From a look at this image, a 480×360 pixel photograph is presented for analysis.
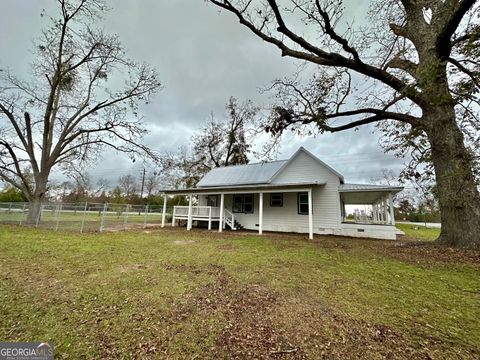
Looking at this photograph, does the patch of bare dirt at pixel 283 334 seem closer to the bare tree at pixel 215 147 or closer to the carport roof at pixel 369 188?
the carport roof at pixel 369 188

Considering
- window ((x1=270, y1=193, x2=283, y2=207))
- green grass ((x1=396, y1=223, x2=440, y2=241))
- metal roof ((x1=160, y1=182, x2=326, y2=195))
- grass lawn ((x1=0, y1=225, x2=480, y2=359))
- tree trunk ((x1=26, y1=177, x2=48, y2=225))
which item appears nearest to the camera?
grass lawn ((x1=0, y1=225, x2=480, y2=359))

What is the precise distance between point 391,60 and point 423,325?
33.0ft

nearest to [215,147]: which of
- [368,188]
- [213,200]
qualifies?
[213,200]

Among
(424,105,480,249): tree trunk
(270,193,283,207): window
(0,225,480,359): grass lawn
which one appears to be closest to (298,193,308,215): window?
(270,193,283,207): window

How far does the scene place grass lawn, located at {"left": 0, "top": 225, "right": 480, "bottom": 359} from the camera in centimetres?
250

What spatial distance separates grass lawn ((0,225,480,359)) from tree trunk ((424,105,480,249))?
86cm

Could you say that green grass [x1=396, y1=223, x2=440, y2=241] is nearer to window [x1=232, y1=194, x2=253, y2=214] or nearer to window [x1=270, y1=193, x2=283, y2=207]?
window [x1=270, y1=193, x2=283, y2=207]

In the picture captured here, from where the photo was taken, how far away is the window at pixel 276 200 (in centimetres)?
1516

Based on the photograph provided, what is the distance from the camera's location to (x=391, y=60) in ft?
29.6

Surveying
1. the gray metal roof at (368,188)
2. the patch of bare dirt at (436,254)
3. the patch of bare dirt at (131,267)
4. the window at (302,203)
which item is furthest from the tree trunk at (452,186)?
the patch of bare dirt at (131,267)

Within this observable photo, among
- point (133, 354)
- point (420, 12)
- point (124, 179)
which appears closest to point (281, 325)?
point (133, 354)

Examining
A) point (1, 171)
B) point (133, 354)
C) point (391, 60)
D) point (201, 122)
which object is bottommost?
point (133, 354)

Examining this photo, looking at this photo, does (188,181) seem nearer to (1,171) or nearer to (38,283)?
(1,171)

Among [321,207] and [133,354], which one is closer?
[133,354]
